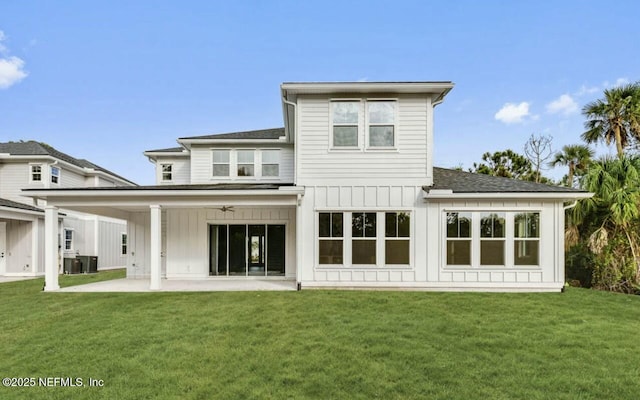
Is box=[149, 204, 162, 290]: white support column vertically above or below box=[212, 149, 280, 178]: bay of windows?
below

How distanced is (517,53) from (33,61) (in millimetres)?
32560

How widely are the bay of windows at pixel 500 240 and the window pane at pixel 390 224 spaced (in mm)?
1951

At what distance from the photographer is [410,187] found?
10695mm

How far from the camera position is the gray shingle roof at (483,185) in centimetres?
1034

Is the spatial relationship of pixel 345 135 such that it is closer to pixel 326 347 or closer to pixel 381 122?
pixel 381 122

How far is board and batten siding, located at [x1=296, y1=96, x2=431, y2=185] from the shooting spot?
10.8 meters

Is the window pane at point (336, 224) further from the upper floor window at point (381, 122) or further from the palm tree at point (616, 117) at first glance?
the palm tree at point (616, 117)

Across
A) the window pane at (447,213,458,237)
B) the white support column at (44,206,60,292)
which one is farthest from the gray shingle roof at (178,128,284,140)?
the window pane at (447,213,458,237)

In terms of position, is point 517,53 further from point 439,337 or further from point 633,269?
point 439,337

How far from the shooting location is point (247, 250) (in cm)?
1325

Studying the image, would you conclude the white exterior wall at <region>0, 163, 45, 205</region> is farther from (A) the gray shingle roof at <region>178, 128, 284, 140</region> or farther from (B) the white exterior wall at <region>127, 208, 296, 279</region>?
(A) the gray shingle roof at <region>178, 128, 284, 140</region>

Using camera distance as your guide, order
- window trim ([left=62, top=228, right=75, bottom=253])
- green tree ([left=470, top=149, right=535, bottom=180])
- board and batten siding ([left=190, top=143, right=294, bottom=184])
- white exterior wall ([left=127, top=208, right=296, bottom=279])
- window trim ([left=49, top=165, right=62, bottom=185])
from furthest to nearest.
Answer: green tree ([left=470, top=149, right=535, bottom=180]), window trim ([left=62, top=228, right=75, bottom=253]), window trim ([left=49, top=165, right=62, bottom=185]), board and batten siding ([left=190, top=143, right=294, bottom=184]), white exterior wall ([left=127, top=208, right=296, bottom=279])

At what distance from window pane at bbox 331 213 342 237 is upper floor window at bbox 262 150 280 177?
14.3 ft

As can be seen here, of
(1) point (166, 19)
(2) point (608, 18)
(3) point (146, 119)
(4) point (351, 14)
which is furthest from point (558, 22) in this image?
(3) point (146, 119)
